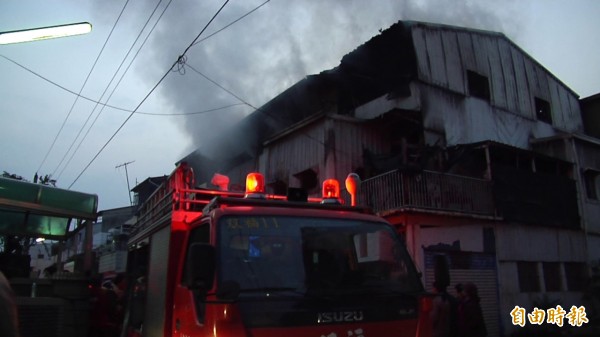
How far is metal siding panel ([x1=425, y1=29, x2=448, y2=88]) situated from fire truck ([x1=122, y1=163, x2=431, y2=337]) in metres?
12.5

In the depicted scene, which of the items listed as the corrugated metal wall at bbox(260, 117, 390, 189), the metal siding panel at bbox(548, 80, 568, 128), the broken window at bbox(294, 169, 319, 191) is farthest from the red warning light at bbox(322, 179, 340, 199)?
the metal siding panel at bbox(548, 80, 568, 128)

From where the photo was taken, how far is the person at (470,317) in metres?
6.71

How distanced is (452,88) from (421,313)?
14.0 meters

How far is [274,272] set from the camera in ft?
10.8

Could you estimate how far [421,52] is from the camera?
15.5 metres

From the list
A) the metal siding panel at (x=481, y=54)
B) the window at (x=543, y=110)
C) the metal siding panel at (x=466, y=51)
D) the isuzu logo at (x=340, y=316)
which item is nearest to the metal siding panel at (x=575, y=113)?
the window at (x=543, y=110)

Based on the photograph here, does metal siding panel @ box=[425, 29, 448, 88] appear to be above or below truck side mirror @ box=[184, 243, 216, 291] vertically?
above

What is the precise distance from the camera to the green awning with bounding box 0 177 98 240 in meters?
5.98

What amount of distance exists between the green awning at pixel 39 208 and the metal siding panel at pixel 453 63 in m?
13.2

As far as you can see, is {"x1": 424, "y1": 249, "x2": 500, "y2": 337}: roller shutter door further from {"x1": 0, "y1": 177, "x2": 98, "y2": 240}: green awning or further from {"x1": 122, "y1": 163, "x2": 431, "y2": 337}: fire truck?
{"x1": 122, "y1": 163, "x2": 431, "y2": 337}: fire truck

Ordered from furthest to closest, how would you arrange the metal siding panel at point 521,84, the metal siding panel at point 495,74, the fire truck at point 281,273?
the metal siding panel at point 521,84 < the metal siding panel at point 495,74 < the fire truck at point 281,273

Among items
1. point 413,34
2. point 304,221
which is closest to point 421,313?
point 304,221

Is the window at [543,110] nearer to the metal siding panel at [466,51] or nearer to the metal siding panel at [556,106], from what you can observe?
the metal siding panel at [556,106]

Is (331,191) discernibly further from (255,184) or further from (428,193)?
(428,193)
